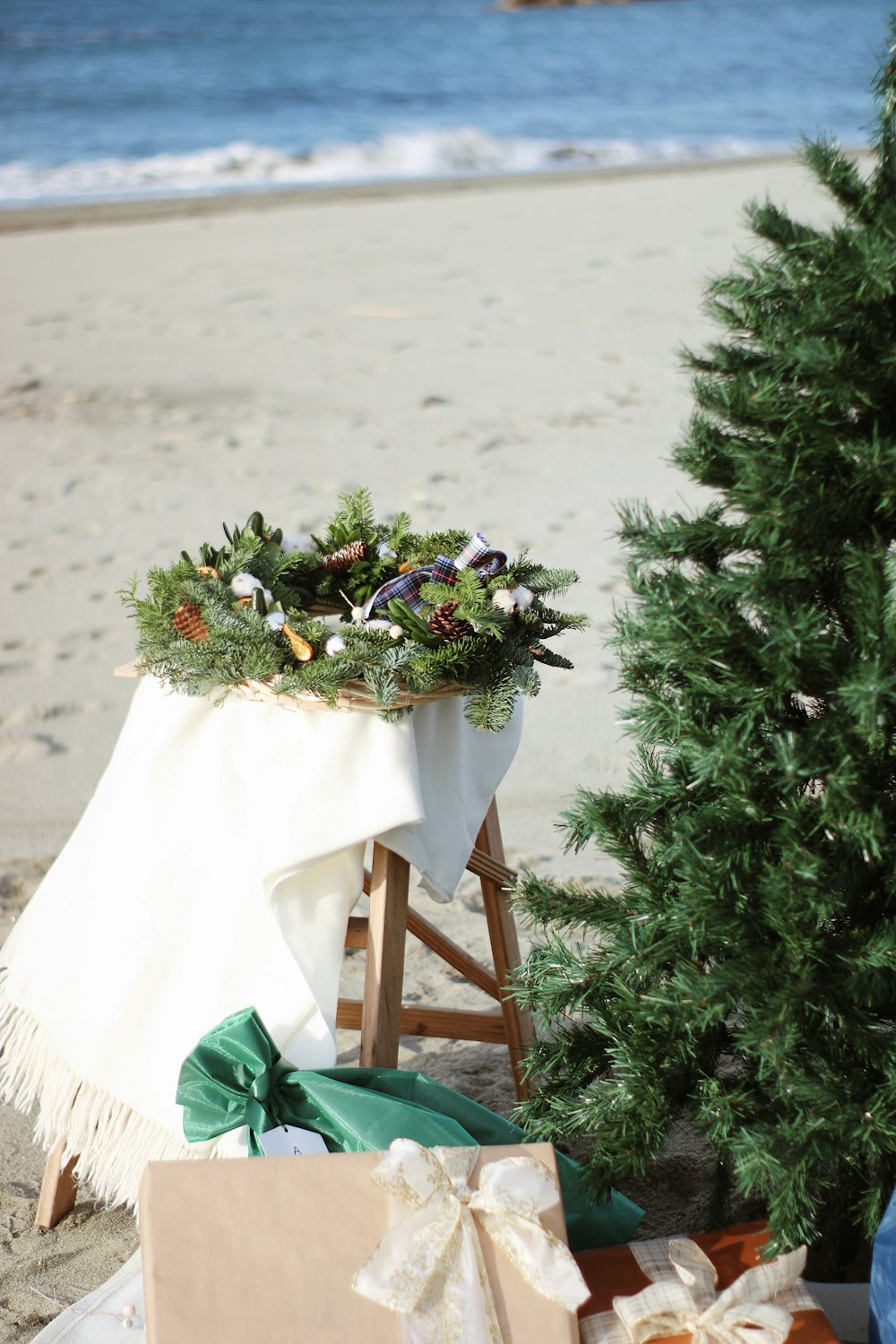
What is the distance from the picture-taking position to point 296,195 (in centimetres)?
1112

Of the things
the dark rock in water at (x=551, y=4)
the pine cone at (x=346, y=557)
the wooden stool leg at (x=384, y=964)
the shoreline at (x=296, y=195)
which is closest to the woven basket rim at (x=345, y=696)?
the wooden stool leg at (x=384, y=964)

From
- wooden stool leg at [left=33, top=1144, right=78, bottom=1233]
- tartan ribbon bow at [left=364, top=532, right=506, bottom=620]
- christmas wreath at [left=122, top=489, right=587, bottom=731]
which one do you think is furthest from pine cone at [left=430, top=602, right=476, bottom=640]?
wooden stool leg at [left=33, top=1144, right=78, bottom=1233]

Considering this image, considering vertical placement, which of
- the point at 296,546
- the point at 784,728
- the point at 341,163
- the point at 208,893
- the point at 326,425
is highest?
the point at 341,163

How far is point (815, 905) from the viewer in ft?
5.09

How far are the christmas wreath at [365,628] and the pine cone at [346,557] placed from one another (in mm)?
19

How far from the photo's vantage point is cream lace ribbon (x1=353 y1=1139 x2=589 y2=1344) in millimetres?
1544

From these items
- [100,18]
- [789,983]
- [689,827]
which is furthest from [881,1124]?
[100,18]

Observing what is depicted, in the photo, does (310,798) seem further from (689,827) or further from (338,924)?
(689,827)

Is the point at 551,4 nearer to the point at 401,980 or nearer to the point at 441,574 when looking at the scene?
the point at 441,574

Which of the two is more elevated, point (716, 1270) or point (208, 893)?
point (208, 893)

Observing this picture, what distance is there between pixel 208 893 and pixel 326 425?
170 inches

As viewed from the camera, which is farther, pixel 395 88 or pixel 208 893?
pixel 395 88

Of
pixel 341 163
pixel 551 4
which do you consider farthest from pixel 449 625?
pixel 551 4

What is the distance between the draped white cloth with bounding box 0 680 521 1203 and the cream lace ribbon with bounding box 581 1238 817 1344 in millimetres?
525
